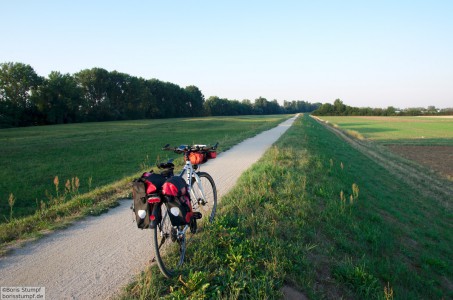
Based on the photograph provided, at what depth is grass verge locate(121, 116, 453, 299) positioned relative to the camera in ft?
11.2

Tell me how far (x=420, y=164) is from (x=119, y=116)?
63.9 meters

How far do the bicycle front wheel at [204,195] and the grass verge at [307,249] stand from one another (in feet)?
0.95

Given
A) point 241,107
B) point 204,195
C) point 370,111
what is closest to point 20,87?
point 204,195

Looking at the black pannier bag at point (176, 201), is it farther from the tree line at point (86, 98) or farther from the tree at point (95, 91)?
the tree at point (95, 91)

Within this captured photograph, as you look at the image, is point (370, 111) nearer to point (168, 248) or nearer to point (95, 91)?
point (95, 91)

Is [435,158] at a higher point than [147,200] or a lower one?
lower

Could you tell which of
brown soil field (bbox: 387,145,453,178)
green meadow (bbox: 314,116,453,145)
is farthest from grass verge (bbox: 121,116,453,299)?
green meadow (bbox: 314,116,453,145)

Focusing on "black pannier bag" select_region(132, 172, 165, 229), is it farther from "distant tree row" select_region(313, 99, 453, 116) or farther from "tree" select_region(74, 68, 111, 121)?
"distant tree row" select_region(313, 99, 453, 116)

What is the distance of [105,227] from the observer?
5047 mm

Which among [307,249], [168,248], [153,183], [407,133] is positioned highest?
[153,183]

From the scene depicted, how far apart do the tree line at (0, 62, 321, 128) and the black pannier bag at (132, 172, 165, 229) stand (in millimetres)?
51549

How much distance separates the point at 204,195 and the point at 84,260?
6.71ft

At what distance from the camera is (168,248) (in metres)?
4.15

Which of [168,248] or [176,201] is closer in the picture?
[176,201]
